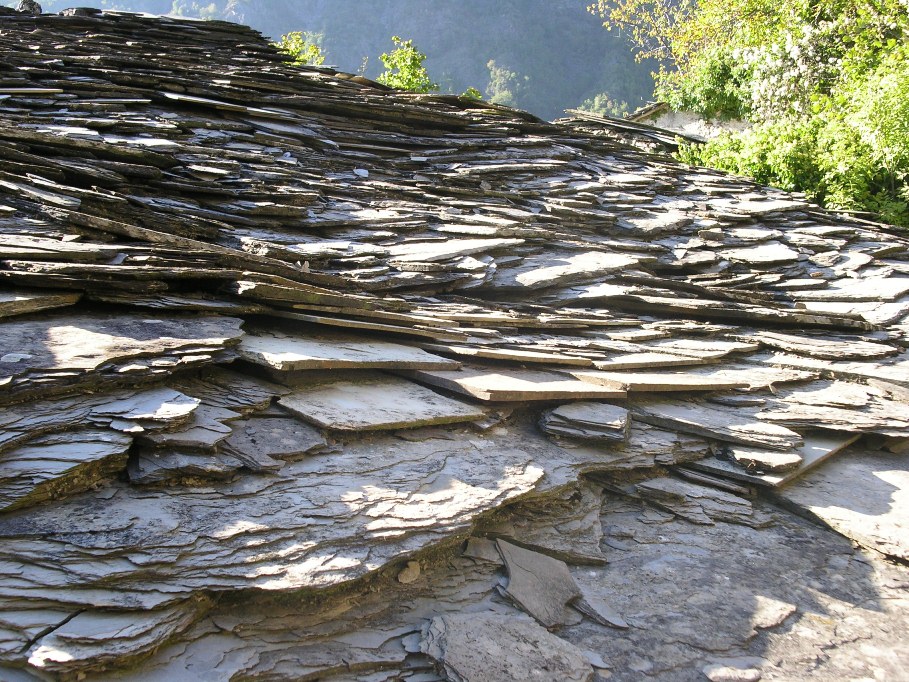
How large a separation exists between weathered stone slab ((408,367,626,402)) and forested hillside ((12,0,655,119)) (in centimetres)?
4481

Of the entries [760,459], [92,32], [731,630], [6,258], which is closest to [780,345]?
[760,459]

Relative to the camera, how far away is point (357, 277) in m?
5.32

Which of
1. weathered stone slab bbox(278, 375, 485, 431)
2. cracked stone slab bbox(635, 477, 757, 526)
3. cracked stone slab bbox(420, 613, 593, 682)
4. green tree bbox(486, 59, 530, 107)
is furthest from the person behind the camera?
green tree bbox(486, 59, 530, 107)

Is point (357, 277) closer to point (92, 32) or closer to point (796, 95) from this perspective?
point (92, 32)

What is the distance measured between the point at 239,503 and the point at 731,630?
242 centimetres

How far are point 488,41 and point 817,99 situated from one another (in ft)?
172

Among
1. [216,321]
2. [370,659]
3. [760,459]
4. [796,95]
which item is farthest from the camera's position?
[796,95]

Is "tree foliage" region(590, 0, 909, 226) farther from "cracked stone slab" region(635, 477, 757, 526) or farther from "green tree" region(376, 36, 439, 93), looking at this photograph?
"cracked stone slab" region(635, 477, 757, 526)

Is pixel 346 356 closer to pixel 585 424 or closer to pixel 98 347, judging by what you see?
pixel 98 347

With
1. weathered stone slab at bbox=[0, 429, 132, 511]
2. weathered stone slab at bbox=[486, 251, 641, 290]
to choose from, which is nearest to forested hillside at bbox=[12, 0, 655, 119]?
weathered stone slab at bbox=[486, 251, 641, 290]

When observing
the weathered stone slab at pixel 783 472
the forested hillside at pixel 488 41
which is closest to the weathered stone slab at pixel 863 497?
the weathered stone slab at pixel 783 472

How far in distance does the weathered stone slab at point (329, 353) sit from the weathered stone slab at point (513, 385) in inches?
4.5

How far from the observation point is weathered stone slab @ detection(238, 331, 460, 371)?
3.79 m

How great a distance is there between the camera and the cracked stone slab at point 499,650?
286 centimetres
